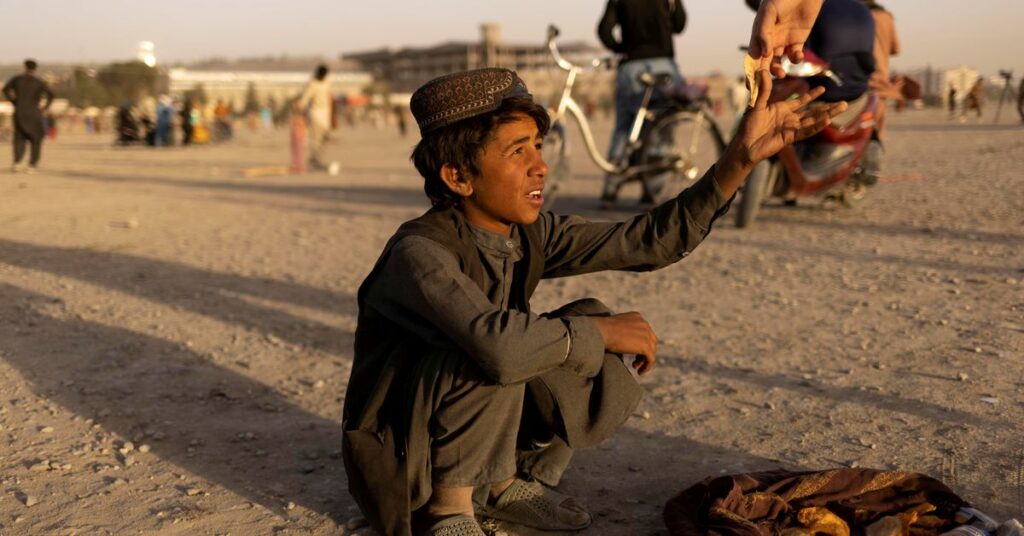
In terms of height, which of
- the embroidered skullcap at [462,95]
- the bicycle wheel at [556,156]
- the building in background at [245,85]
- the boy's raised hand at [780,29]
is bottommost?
the building in background at [245,85]

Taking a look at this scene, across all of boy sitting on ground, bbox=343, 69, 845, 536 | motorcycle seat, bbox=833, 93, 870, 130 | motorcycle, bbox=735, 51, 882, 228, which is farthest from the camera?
motorcycle, bbox=735, 51, 882, 228

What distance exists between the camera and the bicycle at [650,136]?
829cm

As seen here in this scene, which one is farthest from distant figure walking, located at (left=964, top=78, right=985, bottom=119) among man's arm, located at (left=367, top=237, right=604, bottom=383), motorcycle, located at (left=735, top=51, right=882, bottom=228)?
man's arm, located at (left=367, top=237, right=604, bottom=383)

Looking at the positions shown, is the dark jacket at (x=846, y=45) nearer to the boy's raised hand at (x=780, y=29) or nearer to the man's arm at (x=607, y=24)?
the man's arm at (x=607, y=24)

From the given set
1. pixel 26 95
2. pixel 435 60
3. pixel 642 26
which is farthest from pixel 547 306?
pixel 435 60

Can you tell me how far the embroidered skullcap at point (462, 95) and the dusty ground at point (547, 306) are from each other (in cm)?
112

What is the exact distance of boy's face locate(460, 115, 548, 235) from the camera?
8.14ft

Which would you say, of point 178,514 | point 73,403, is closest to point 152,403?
point 73,403

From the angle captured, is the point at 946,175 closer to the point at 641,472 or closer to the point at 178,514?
the point at 641,472

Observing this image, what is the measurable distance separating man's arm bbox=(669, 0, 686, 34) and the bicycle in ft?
2.42

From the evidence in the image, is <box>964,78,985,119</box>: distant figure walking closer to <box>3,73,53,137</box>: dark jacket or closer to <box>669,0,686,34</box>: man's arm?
<box>669,0,686,34</box>: man's arm

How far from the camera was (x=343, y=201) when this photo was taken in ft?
34.4

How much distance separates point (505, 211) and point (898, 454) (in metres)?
1.44

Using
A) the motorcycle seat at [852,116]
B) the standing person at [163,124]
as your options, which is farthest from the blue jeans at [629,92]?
the standing person at [163,124]
